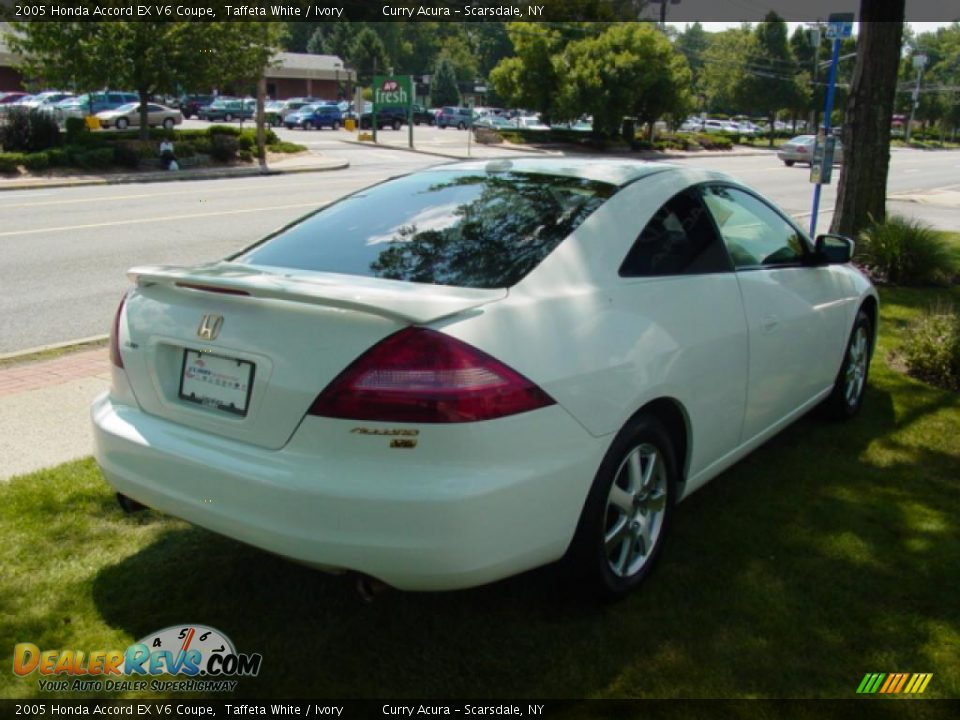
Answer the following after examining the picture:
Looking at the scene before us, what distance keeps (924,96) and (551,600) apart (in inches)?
3893

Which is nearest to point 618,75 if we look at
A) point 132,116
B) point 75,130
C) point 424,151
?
point 424,151

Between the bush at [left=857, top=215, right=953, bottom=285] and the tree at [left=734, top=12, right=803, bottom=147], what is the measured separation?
2322 inches

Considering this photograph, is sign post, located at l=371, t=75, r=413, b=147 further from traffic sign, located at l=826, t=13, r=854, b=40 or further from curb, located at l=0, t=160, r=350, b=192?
traffic sign, located at l=826, t=13, r=854, b=40

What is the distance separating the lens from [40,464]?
4605mm

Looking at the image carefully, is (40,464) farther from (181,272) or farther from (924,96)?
(924,96)

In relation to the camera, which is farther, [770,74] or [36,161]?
[770,74]

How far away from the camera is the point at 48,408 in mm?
5430

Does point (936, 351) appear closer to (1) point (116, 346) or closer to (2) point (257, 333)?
(2) point (257, 333)

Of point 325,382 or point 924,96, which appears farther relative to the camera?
point 924,96

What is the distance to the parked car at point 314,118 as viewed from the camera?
55750 mm

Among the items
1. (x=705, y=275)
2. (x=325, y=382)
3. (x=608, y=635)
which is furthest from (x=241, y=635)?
(x=705, y=275)

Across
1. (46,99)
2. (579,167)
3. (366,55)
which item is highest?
(366,55)

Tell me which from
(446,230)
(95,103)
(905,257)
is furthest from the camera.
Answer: (95,103)

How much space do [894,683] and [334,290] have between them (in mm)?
2200
